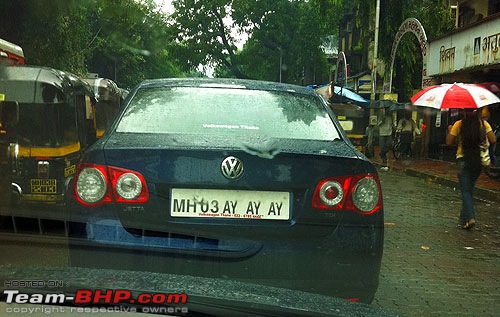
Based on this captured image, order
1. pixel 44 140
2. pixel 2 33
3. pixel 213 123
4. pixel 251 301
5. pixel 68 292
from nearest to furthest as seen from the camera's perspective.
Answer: pixel 68 292 → pixel 251 301 → pixel 213 123 → pixel 44 140 → pixel 2 33

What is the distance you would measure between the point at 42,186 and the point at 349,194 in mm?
5579

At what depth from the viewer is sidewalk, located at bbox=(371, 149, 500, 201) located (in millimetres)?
13258

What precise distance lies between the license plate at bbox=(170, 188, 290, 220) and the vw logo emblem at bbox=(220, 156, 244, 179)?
0.09 metres

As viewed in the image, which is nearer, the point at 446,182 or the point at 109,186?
the point at 109,186

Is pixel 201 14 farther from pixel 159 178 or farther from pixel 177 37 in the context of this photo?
pixel 159 178

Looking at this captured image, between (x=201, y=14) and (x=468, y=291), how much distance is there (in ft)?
134

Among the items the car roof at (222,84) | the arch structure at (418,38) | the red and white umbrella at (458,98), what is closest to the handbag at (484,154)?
the red and white umbrella at (458,98)

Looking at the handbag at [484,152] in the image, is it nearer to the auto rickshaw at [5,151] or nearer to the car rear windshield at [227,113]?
the car rear windshield at [227,113]

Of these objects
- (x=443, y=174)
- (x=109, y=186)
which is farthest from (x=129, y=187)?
(x=443, y=174)

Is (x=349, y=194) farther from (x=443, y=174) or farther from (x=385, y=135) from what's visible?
(x=385, y=135)

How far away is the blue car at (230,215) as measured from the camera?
3486 millimetres

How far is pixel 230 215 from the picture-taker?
3520 mm

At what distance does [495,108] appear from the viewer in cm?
1938

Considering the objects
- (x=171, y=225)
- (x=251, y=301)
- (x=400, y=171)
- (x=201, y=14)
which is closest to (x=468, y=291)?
(x=171, y=225)
